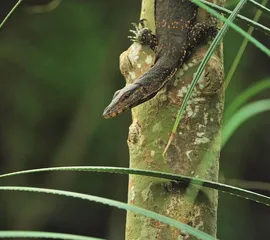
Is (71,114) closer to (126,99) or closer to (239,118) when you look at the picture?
(126,99)

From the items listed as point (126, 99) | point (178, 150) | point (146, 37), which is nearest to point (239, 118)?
point (178, 150)

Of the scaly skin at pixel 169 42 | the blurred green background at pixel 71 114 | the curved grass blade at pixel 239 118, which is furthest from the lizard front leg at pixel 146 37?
the blurred green background at pixel 71 114

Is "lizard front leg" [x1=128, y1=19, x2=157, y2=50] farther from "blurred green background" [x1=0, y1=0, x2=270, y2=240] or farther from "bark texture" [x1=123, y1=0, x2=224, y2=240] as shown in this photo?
"blurred green background" [x1=0, y1=0, x2=270, y2=240]

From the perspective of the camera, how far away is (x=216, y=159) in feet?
3.58

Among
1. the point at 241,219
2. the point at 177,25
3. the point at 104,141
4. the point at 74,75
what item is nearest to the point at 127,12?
the point at 74,75

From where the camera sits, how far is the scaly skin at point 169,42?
113 centimetres

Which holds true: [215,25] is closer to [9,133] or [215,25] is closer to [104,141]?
[104,141]

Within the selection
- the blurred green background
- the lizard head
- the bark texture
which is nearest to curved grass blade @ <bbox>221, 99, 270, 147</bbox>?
the bark texture

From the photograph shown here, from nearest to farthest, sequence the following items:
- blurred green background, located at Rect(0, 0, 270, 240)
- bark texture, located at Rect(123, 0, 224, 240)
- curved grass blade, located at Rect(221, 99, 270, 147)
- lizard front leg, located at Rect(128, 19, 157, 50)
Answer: curved grass blade, located at Rect(221, 99, 270, 147), bark texture, located at Rect(123, 0, 224, 240), lizard front leg, located at Rect(128, 19, 157, 50), blurred green background, located at Rect(0, 0, 270, 240)

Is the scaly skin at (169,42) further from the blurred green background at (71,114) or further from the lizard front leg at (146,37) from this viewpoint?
the blurred green background at (71,114)

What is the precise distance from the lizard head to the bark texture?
7 cm

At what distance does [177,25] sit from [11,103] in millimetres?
2545

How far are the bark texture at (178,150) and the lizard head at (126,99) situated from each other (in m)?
0.07

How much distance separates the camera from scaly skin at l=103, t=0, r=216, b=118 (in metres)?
1.13
